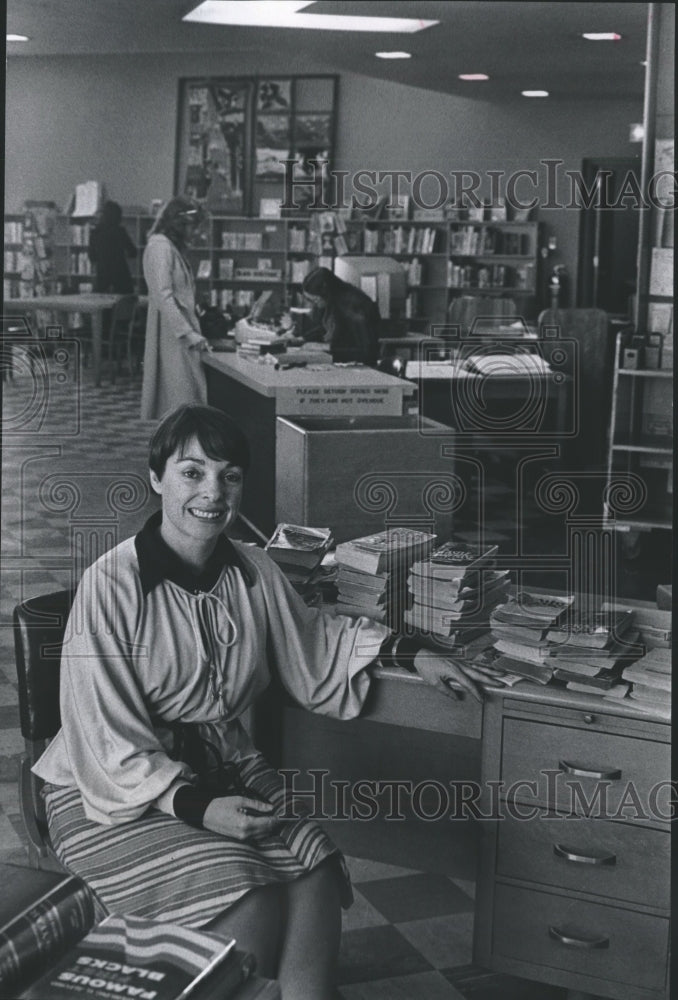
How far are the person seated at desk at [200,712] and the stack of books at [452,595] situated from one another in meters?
0.14

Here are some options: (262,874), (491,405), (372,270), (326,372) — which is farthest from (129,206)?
(262,874)

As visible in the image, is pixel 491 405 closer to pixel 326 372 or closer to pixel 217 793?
pixel 326 372

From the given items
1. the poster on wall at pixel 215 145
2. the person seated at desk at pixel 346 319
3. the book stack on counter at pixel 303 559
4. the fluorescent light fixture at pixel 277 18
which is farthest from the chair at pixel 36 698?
the poster on wall at pixel 215 145

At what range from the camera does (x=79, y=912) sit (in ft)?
4.22

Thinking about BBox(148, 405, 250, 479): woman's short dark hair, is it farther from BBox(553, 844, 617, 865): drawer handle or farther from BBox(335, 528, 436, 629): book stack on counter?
BBox(553, 844, 617, 865): drawer handle

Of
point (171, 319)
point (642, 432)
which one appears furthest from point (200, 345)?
point (642, 432)

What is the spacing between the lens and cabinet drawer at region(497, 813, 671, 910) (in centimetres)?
244

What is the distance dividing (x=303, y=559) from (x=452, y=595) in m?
0.52

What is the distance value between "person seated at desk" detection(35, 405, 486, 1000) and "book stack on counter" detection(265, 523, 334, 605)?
426 millimetres

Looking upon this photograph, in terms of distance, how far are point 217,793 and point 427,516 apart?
300 cm

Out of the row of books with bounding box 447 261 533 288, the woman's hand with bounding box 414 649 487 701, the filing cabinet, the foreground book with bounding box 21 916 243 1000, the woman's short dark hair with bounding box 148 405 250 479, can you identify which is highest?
the row of books with bounding box 447 261 533 288

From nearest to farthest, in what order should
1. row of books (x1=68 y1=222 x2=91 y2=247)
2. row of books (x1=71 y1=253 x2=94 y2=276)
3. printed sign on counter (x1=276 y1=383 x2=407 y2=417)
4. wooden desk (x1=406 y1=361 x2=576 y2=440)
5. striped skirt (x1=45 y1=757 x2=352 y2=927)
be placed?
striped skirt (x1=45 y1=757 x2=352 y2=927) < printed sign on counter (x1=276 y1=383 x2=407 y2=417) < wooden desk (x1=406 y1=361 x2=576 y2=440) < row of books (x1=68 y1=222 x2=91 y2=247) < row of books (x1=71 y1=253 x2=94 y2=276)

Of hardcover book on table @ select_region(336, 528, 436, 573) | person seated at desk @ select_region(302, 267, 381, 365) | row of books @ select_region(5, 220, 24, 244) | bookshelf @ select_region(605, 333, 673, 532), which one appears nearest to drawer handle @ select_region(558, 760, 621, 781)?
hardcover book on table @ select_region(336, 528, 436, 573)

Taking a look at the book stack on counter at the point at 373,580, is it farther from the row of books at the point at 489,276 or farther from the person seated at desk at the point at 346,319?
the row of books at the point at 489,276
